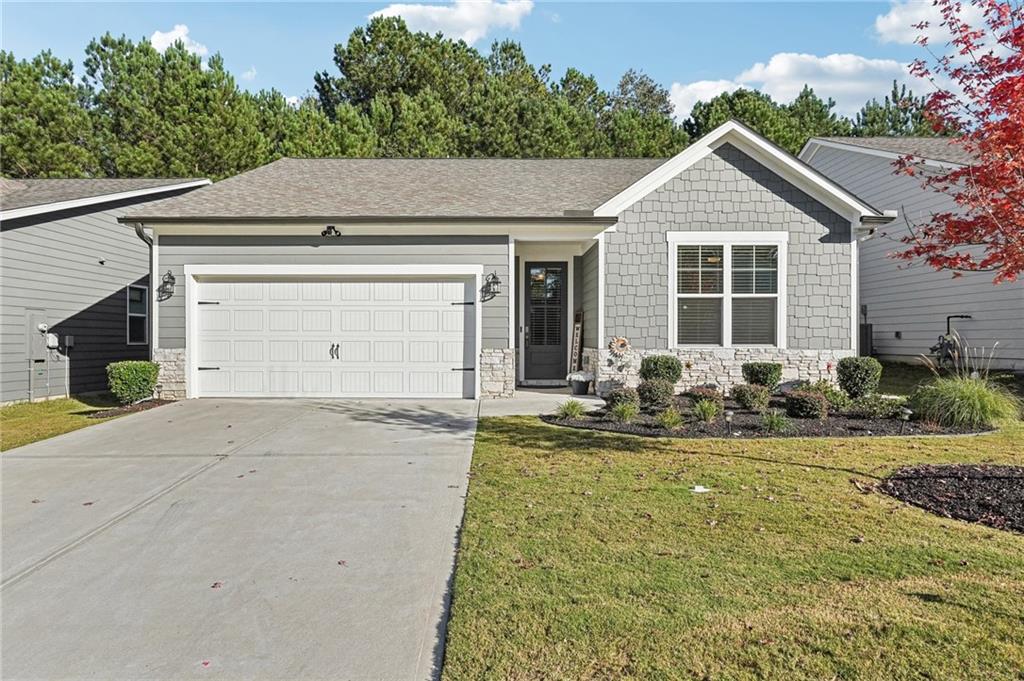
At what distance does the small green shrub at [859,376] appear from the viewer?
415 inches

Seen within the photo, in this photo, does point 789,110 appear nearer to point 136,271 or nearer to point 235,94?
point 235,94

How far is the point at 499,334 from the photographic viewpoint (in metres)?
11.2

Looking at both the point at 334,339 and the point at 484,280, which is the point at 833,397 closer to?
the point at 484,280

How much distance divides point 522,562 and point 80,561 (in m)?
2.83

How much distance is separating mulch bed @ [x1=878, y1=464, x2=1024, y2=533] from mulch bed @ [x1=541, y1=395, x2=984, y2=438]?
6.23 ft

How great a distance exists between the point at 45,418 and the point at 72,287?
4622mm

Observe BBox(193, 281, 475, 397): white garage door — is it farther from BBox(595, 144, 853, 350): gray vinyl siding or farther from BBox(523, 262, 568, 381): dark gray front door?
BBox(595, 144, 853, 350): gray vinyl siding

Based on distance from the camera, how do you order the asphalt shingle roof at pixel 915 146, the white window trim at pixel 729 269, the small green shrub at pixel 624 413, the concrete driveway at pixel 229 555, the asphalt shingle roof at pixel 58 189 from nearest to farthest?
the concrete driveway at pixel 229 555, the small green shrub at pixel 624 413, the white window trim at pixel 729 269, the asphalt shingle roof at pixel 58 189, the asphalt shingle roof at pixel 915 146

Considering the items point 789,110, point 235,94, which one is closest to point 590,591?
point 235,94

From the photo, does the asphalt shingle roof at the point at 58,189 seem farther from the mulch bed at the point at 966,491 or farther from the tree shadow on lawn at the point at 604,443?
the mulch bed at the point at 966,491

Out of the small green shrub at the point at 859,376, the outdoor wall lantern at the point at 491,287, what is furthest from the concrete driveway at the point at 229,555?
the small green shrub at the point at 859,376

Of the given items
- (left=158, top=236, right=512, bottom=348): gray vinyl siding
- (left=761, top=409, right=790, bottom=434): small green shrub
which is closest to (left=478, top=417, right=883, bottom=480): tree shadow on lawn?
(left=761, top=409, right=790, bottom=434): small green shrub

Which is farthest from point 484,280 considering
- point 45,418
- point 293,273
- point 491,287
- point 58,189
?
point 58,189

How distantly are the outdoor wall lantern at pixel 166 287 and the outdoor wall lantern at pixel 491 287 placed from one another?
212 inches
